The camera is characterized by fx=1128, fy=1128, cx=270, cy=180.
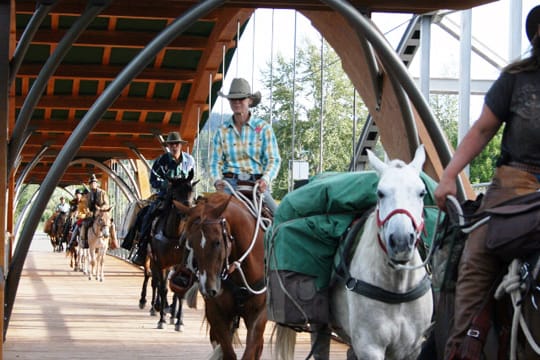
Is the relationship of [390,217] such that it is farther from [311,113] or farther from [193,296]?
[311,113]

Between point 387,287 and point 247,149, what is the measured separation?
3117 mm

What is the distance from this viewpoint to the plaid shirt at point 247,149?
853cm

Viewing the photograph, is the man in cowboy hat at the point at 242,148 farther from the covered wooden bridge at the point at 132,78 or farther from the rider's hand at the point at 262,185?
the covered wooden bridge at the point at 132,78

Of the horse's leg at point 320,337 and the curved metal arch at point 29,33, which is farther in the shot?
the curved metal arch at point 29,33

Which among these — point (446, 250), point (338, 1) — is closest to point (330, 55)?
point (338, 1)

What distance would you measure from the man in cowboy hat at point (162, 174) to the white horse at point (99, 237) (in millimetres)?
10340

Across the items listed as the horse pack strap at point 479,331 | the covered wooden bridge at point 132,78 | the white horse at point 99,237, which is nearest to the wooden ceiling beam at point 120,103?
the covered wooden bridge at point 132,78

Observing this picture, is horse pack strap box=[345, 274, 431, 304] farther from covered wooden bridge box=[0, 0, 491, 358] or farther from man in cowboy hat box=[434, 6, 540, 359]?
covered wooden bridge box=[0, 0, 491, 358]

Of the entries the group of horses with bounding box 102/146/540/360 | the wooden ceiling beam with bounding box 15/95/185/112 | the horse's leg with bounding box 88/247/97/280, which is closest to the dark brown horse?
the group of horses with bounding box 102/146/540/360

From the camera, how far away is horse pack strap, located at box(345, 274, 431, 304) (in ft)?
18.4

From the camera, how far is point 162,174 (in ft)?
44.8

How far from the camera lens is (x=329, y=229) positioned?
21.0 feet

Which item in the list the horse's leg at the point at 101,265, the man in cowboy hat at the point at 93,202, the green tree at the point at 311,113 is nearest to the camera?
the horse's leg at the point at 101,265

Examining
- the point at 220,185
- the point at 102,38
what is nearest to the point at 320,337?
the point at 220,185
